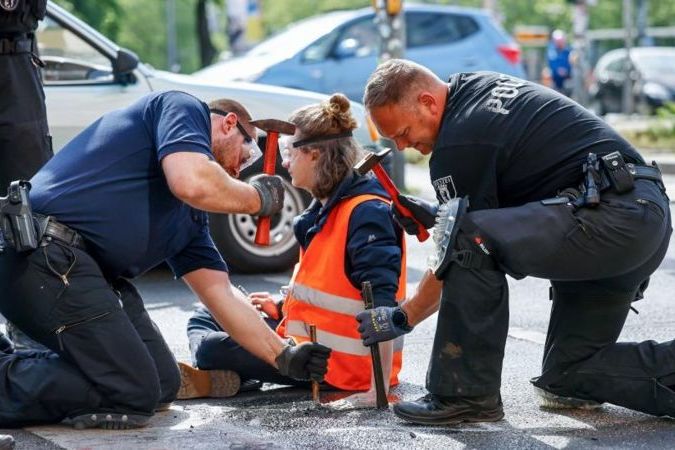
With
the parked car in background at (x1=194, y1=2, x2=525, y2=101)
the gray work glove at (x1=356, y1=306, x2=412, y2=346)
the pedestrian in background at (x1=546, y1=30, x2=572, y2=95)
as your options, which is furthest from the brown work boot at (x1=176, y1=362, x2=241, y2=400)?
the pedestrian in background at (x1=546, y1=30, x2=572, y2=95)

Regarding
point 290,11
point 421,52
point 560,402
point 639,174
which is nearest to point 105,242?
point 560,402

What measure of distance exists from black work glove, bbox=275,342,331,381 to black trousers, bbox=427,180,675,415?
1.62 feet

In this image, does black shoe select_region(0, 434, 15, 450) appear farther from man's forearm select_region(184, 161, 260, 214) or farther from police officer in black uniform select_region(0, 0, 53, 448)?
police officer in black uniform select_region(0, 0, 53, 448)

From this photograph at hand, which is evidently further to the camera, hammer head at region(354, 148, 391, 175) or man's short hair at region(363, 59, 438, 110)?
hammer head at region(354, 148, 391, 175)

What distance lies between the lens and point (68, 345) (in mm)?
4812

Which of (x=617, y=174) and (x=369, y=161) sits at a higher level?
(x=617, y=174)

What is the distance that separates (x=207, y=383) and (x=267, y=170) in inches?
36.4

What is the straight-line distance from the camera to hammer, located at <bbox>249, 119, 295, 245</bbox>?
511cm

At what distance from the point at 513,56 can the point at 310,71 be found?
9.68 ft

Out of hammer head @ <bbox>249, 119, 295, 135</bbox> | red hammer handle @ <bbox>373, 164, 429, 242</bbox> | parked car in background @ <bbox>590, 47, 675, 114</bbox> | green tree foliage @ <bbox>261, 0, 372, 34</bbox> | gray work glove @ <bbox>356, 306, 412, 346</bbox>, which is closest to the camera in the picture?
gray work glove @ <bbox>356, 306, 412, 346</bbox>

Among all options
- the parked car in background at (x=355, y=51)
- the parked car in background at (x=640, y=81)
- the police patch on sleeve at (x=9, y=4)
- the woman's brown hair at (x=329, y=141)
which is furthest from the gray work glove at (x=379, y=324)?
the parked car in background at (x=640, y=81)

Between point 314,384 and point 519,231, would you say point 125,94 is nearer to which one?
point 314,384

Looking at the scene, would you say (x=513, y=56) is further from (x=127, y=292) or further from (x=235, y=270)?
(x=127, y=292)

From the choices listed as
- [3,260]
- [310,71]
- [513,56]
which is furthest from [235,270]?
[513,56]
